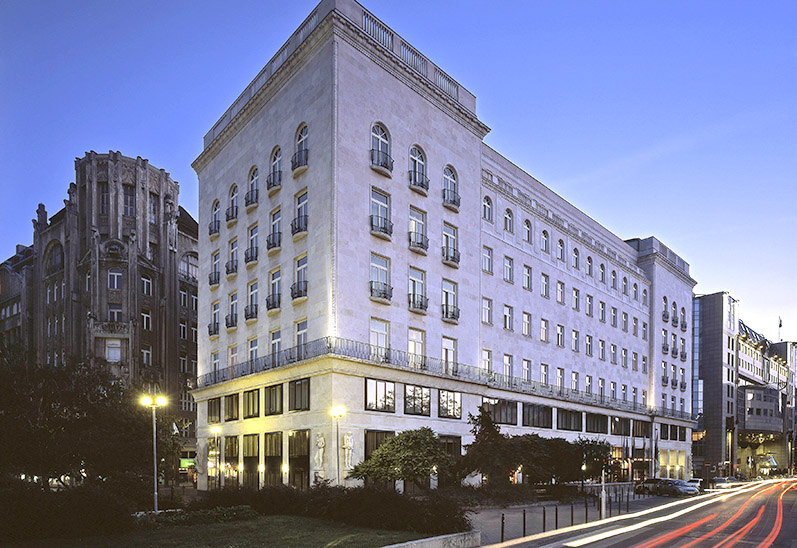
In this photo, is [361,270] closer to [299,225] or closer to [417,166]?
[299,225]

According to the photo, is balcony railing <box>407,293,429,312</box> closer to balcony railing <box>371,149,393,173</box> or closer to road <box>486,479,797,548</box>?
balcony railing <box>371,149,393,173</box>

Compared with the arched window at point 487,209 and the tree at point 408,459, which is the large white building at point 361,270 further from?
the tree at point 408,459

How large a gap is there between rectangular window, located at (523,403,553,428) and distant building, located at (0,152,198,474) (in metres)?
34.3

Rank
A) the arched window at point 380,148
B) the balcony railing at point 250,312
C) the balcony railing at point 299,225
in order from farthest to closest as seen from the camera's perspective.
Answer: the balcony railing at point 250,312
the arched window at point 380,148
the balcony railing at point 299,225

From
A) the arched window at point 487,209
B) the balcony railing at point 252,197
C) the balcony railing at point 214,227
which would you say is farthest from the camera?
the balcony railing at point 214,227

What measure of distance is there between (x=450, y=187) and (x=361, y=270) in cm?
1245

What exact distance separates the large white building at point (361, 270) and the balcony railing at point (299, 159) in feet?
0.90

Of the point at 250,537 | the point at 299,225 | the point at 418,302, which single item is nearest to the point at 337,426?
the point at 418,302

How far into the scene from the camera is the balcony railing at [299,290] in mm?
41531

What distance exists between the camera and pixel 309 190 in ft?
139

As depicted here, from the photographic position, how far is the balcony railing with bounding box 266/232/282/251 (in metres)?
45.2

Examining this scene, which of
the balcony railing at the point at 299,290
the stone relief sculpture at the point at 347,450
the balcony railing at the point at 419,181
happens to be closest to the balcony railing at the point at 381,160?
the balcony railing at the point at 419,181

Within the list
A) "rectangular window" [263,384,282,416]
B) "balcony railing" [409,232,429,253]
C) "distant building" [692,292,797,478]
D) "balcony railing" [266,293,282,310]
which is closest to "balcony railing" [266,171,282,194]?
"balcony railing" [266,293,282,310]

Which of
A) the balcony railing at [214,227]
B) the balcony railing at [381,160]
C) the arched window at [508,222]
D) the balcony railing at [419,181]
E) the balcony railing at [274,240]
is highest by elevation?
the balcony railing at [381,160]
